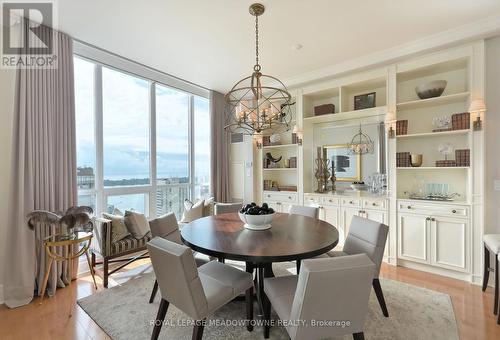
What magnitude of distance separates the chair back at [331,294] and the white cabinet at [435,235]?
2315 mm

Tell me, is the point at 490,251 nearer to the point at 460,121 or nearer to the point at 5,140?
the point at 460,121

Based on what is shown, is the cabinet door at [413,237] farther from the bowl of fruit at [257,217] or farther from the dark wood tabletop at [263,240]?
the bowl of fruit at [257,217]

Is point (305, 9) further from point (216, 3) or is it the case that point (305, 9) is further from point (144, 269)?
point (144, 269)

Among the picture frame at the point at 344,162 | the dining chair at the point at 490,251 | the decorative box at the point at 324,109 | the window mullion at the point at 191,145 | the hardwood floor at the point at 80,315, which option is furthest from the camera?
the window mullion at the point at 191,145

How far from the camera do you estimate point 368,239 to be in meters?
2.13

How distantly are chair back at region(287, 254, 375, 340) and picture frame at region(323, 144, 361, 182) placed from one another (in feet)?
9.52

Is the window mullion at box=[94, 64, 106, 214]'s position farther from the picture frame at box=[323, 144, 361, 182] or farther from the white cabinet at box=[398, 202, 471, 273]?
the white cabinet at box=[398, 202, 471, 273]

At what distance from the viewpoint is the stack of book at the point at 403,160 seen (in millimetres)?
3349

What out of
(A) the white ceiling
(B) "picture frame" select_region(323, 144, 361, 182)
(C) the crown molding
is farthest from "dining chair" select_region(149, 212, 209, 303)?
(C) the crown molding

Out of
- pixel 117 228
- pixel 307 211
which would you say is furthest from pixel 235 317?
pixel 117 228

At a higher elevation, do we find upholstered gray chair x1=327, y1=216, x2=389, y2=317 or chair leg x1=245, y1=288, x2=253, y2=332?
upholstered gray chair x1=327, y1=216, x2=389, y2=317

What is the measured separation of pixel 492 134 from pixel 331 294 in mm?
3000

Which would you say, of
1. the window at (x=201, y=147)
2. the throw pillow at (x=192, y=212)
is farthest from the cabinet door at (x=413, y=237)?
the window at (x=201, y=147)

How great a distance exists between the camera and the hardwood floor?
1987mm
